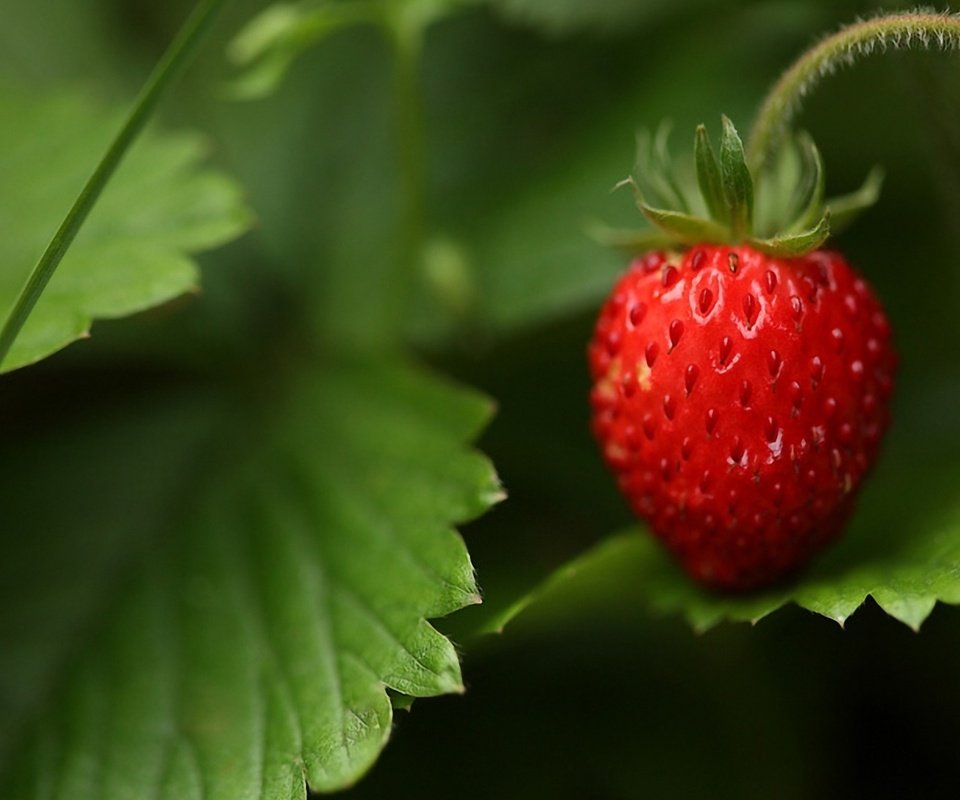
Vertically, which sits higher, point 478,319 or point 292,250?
point 292,250

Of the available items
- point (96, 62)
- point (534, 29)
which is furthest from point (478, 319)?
point (96, 62)

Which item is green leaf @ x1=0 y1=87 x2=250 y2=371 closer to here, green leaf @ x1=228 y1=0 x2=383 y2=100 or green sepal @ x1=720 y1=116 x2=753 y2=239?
green leaf @ x1=228 y1=0 x2=383 y2=100

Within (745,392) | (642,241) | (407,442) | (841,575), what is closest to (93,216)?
(407,442)

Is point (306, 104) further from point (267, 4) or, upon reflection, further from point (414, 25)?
point (414, 25)

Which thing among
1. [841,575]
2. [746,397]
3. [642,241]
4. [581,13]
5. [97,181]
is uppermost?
[97,181]

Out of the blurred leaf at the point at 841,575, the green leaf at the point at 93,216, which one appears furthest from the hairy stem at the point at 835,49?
the green leaf at the point at 93,216

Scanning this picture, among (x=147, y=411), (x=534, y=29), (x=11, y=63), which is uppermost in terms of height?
(x=11, y=63)

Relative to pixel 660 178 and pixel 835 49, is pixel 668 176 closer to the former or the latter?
pixel 660 178

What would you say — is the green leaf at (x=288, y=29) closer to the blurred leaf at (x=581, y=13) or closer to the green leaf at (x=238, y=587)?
the blurred leaf at (x=581, y=13)
